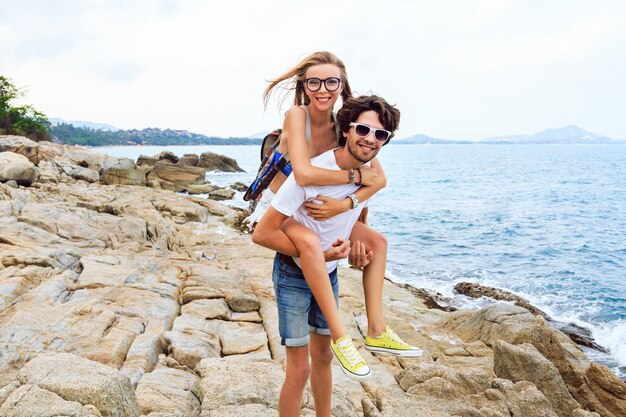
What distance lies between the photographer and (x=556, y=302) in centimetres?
1415

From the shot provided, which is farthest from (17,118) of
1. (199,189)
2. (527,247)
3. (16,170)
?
(527,247)

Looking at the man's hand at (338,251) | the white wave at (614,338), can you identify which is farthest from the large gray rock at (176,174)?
the man's hand at (338,251)

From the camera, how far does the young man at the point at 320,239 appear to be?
294cm

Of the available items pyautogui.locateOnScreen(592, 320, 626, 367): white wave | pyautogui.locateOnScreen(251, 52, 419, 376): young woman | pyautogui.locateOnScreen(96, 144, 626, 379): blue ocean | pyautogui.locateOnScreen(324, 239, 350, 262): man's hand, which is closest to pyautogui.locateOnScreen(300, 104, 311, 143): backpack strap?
pyautogui.locateOnScreen(251, 52, 419, 376): young woman

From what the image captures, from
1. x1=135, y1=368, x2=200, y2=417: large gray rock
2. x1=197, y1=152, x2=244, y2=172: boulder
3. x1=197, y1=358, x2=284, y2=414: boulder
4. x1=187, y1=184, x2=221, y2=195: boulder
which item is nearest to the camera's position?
x1=135, y1=368, x2=200, y2=417: large gray rock

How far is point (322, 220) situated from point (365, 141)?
1.90 ft

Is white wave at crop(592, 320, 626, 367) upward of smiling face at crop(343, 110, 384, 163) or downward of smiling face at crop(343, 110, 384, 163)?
downward

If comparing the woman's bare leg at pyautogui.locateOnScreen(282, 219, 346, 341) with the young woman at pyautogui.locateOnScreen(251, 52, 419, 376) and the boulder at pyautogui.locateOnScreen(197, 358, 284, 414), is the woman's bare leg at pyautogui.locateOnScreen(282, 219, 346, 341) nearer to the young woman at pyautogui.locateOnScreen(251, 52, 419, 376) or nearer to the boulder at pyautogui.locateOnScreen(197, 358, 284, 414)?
the young woman at pyautogui.locateOnScreen(251, 52, 419, 376)

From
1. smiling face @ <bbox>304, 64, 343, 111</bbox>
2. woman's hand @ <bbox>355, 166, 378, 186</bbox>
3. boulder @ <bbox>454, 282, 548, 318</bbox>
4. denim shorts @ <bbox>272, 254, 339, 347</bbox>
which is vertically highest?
smiling face @ <bbox>304, 64, 343, 111</bbox>

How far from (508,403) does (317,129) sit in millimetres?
3997

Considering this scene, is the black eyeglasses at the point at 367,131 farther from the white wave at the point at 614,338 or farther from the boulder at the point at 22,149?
the boulder at the point at 22,149

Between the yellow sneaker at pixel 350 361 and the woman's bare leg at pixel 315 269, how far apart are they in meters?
0.06

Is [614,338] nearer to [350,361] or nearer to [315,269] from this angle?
[350,361]

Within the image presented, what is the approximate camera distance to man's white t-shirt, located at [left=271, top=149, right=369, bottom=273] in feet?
9.59
